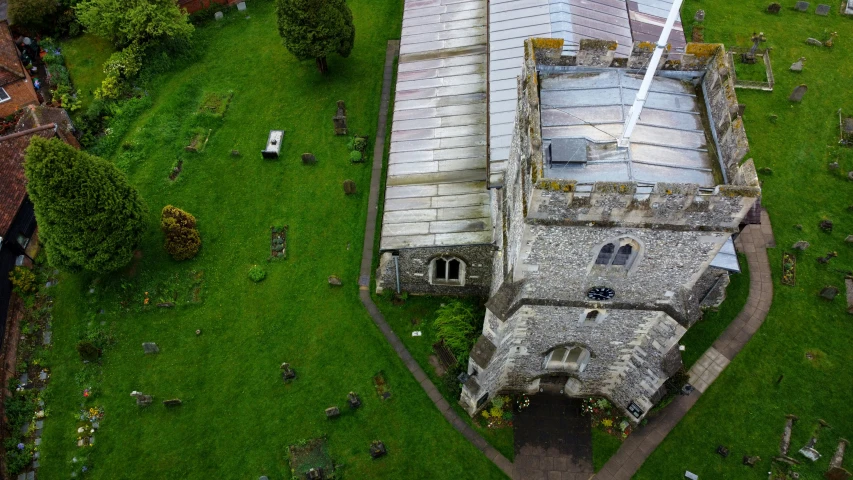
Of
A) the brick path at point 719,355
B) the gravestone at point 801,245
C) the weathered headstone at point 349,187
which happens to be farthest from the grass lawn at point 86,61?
the gravestone at point 801,245

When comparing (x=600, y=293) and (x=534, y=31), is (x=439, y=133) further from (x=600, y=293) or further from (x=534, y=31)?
(x=600, y=293)

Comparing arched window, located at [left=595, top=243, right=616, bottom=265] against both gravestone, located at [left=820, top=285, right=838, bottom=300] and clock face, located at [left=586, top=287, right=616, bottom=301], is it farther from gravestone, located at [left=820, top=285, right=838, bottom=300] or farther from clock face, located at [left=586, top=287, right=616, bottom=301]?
gravestone, located at [left=820, top=285, right=838, bottom=300]

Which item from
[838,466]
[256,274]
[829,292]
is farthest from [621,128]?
[256,274]

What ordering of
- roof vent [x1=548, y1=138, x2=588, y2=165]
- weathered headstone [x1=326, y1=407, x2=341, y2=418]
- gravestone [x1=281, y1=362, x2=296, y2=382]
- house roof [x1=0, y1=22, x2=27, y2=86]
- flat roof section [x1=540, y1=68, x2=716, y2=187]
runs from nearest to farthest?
roof vent [x1=548, y1=138, x2=588, y2=165], flat roof section [x1=540, y1=68, x2=716, y2=187], weathered headstone [x1=326, y1=407, x2=341, y2=418], gravestone [x1=281, y1=362, x2=296, y2=382], house roof [x1=0, y1=22, x2=27, y2=86]

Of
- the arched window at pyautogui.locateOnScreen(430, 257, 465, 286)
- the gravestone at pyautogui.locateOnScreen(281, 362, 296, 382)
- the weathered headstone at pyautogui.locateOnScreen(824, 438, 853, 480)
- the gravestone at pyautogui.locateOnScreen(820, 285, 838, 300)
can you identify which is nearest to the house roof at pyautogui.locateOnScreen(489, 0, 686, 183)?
the arched window at pyautogui.locateOnScreen(430, 257, 465, 286)

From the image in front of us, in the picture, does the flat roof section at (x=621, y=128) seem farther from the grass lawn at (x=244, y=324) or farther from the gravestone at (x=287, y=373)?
the gravestone at (x=287, y=373)
